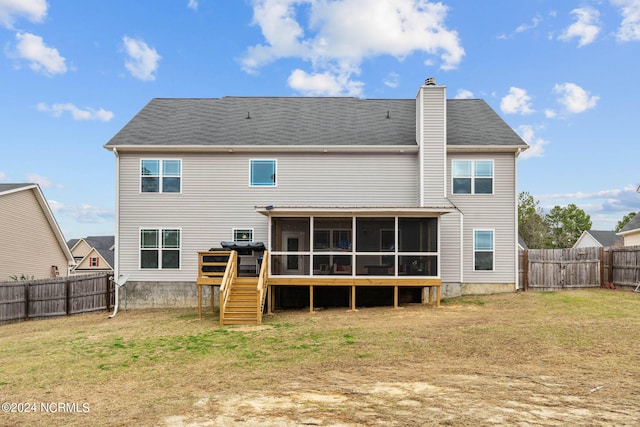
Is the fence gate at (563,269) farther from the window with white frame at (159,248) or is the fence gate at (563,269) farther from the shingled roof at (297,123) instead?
the window with white frame at (159,248)

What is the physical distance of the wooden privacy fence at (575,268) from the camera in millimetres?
17828

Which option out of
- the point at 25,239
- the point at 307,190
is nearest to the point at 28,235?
the point at 25,239

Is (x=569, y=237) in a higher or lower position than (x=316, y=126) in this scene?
lower

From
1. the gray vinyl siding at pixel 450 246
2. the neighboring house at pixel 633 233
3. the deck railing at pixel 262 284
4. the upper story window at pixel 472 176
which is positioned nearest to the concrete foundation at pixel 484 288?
the gray vinyl siding at pixel 450 246

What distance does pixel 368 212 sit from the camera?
1480 cm

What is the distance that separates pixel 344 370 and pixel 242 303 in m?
6.31

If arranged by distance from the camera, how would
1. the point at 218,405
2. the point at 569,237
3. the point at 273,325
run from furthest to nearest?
1. the point at 569,237
2. the point at 273,325
3. the point at 218,405

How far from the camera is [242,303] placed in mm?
13617

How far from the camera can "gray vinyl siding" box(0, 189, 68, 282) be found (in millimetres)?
21234

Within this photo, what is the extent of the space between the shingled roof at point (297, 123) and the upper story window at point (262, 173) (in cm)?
72

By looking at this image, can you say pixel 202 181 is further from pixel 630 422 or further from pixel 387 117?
pixel 630 422

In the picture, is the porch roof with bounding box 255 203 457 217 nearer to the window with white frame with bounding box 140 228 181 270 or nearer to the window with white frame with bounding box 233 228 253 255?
the window with white frame with bounding box 233 228 253 255

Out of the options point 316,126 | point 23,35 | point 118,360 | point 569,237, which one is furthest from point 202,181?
point 569,237

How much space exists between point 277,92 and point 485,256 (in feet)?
37.4
